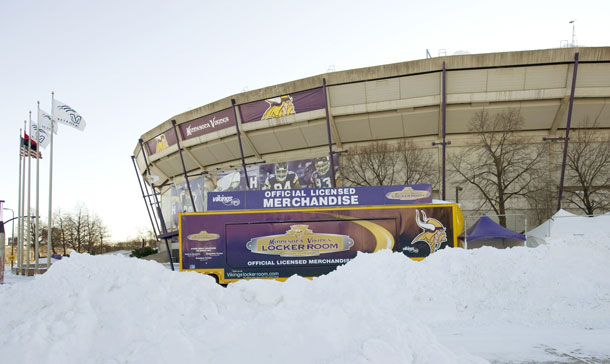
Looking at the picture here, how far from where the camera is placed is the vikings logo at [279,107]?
30797mm

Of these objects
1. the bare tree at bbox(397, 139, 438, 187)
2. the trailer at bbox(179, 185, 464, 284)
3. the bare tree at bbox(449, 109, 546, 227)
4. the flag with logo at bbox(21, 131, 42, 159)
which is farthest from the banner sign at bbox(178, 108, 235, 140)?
the trailer at bbox(179, 185, 464, 284)

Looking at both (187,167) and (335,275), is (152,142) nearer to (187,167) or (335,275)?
(187,167)

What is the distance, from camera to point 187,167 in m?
39.9

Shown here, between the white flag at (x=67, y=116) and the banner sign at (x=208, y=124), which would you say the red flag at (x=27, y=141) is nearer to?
the white flag at (x=67, y=116)

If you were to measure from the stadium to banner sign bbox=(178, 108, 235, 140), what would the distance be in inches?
3.3

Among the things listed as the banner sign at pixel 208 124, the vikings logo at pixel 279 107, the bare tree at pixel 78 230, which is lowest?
the bare tree at pixel 78 230

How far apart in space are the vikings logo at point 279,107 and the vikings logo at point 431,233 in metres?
16.8

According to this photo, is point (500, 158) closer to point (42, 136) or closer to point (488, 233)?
point (488, 233)

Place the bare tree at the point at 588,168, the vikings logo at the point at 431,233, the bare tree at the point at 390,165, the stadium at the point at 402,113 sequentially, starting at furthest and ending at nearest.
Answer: the bare tree at the point at 390,165 < the stadium at the point at 402,113 < the bare tree at the point at 588,168 < the vikings logo at the point at 431,233

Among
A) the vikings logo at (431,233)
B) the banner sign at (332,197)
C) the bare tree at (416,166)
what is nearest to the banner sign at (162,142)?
the bare tree at (416,166)

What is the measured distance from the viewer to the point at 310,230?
16.3 m

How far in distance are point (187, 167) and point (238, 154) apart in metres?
7.19

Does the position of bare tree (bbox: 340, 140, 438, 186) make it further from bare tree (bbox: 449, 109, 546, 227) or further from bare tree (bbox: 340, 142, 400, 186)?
bare tree (bbox: 449, 109, 546, 227)

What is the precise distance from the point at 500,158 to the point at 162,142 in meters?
28.4
